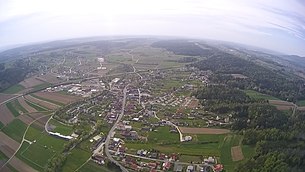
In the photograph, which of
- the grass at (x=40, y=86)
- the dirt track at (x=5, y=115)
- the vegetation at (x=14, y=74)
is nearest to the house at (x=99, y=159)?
the dirt track at (x=5, y=115)

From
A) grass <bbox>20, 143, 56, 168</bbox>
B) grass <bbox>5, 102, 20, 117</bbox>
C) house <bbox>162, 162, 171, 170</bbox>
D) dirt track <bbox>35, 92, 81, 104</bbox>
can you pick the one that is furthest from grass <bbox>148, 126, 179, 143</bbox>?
grass <bbox>5, 102, 20, 117</bbox>

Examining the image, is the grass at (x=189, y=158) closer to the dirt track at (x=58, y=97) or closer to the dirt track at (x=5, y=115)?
the dirt track at (x=5, y=115)

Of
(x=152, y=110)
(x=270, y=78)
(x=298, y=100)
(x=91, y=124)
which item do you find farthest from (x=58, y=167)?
(x=270, y=78)

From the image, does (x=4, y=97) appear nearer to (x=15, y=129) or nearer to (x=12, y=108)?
(x=12, y=108)

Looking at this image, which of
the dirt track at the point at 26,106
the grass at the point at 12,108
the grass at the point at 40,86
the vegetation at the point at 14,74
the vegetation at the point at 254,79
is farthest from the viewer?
the vegetation at the point at 14,74

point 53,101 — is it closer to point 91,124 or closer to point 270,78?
point 91,124

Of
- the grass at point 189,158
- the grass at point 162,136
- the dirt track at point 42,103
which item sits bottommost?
the grass at point 189,158
